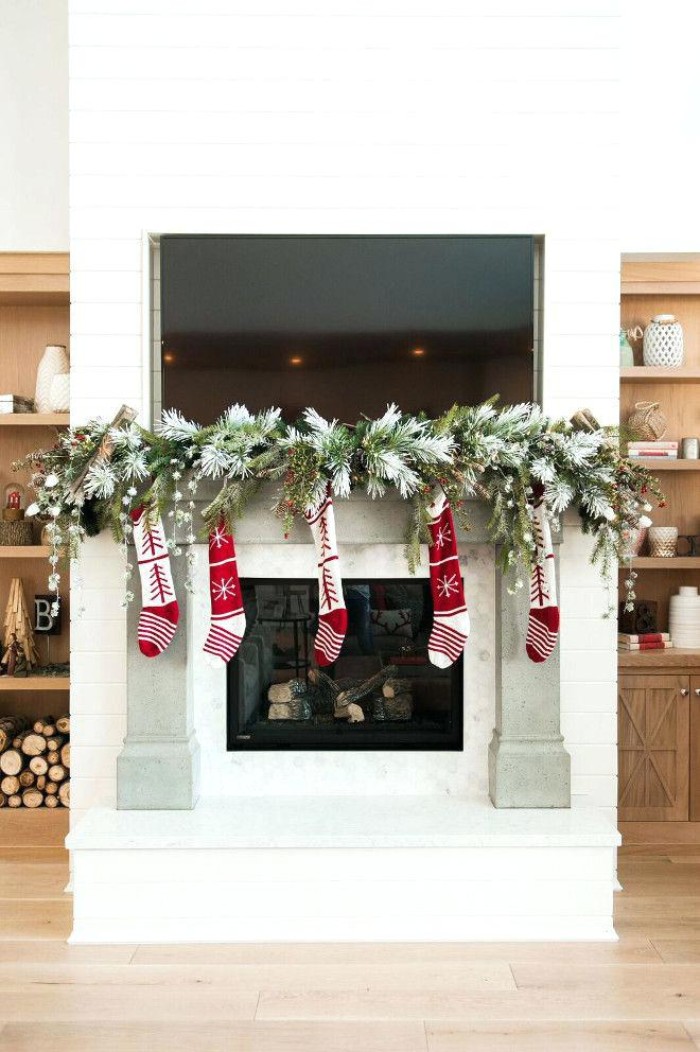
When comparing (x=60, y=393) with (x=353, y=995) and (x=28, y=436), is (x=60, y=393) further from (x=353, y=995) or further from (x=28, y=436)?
(x=353, y=995)

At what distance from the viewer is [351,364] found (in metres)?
3.06

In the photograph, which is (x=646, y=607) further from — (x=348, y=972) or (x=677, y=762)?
(x=348, y=972)

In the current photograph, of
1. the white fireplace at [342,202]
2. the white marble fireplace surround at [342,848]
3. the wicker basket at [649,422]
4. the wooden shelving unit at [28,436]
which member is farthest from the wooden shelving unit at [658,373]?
the wooden shelving unit at [28,436]

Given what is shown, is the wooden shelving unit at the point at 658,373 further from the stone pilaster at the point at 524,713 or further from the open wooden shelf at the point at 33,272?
the open wooden shelf at the point at 33,272

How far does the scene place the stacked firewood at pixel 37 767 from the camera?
3592mm

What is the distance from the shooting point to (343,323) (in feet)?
10.1

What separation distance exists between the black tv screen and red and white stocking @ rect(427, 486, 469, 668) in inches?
16.6

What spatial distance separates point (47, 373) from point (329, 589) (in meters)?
1.59

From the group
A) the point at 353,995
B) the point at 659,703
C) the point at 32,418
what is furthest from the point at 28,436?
the point at 659,703

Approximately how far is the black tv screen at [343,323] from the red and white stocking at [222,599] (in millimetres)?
458

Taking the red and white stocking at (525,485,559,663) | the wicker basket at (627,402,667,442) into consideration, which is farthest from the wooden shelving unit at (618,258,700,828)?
the red and white stocking at (525,485,559,663)

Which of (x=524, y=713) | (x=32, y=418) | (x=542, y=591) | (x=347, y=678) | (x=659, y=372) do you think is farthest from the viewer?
(x=659, y=372)

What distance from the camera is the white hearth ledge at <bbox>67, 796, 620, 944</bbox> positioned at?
2799 millimetres

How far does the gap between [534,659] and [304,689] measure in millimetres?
814
